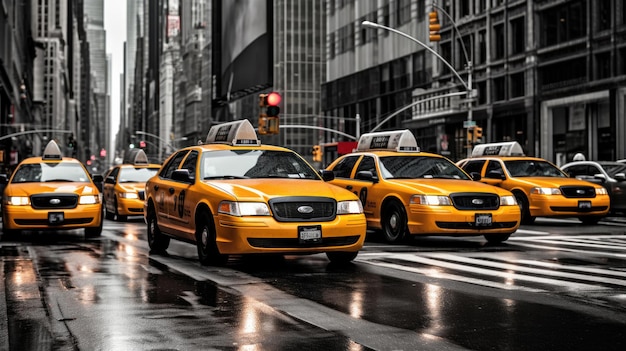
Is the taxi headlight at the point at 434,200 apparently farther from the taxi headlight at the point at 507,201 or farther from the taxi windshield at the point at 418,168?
the taxi windshield at the point at 418,168

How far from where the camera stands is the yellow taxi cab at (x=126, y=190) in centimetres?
2288

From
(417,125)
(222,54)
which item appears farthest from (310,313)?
(222,54)

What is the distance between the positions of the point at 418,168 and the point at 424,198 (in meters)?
1.61

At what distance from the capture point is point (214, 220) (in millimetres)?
10531

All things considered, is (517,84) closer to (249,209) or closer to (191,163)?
(191,163)

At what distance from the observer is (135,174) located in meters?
24.5

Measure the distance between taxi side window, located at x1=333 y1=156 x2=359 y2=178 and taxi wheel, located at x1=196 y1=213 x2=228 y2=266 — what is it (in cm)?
557

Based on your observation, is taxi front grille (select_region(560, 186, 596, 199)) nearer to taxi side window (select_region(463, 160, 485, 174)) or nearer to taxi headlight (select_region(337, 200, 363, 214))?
taxi side window (select_region(463, 160, 485, 174))

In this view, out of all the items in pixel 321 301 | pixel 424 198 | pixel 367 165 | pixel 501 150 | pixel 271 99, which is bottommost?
pixel 321 301

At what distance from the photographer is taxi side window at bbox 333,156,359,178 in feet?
53.3

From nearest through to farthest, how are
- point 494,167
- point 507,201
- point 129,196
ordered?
point 507,201
point 494,167
point 129,196

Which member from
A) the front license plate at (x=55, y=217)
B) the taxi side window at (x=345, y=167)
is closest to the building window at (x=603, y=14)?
the taxi side window at (x=345, y=167)

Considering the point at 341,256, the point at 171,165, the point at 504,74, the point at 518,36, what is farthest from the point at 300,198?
the point at 504,74


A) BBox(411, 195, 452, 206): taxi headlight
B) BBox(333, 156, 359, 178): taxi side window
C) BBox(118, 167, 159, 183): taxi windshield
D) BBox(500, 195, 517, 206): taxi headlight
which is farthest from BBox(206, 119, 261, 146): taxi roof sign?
BBox(118, 167, 159, 183): taxi windshield
